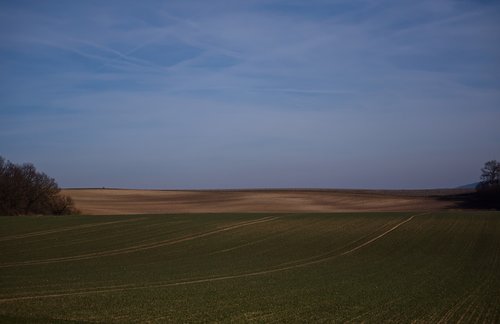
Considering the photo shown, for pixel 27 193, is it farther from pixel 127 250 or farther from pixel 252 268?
pixel 252 268

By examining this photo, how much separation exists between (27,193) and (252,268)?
48.6 metres

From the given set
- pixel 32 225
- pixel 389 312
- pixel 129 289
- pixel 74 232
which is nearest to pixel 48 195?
pixel 32 225

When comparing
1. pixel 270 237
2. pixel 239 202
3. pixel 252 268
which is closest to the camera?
pixel 252 268

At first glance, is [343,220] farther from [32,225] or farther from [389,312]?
[389,312]

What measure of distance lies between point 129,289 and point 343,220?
36.1 meters

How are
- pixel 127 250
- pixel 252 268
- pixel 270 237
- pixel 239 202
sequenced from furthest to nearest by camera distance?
pixel 239 202
pixel 270 237
pixel 127 250
pixel 252 268

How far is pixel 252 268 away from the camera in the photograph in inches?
1185

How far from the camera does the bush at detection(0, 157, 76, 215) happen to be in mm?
68188

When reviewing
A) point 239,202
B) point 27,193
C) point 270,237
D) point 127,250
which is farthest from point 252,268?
point 239,202

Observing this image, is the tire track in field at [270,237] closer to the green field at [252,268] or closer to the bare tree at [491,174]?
the green field at [252,268]

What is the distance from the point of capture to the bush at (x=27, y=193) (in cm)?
6819

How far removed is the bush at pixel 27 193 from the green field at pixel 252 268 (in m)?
14.2

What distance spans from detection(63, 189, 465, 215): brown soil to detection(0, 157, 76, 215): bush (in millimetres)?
5607

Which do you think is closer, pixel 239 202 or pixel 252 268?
pixel 252 268
